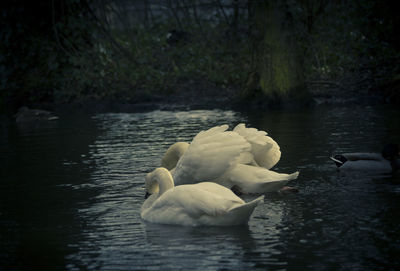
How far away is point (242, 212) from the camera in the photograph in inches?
263

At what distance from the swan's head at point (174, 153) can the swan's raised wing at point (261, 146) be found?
0.87 m

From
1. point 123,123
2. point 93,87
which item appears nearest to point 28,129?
point 123,123

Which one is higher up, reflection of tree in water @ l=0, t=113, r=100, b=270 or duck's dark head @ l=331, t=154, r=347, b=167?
duck's dark head @ l=331, t=154, r=347, b=167

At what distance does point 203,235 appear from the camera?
659 centimetres

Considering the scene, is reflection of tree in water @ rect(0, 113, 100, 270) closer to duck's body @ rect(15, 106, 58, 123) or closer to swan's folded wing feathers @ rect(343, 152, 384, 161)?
swan's folded wing feathers @ rect(343, 152, 384, 161)

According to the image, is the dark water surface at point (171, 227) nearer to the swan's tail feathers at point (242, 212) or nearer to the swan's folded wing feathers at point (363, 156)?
the swan's tail feathers at point (242, 212)

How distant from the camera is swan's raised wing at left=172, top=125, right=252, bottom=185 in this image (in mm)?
8453

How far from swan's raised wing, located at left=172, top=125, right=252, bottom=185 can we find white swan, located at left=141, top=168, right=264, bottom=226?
1016 millimetres

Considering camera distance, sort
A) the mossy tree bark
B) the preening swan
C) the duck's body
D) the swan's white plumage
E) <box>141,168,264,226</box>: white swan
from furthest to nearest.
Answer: the mossy tree bark
the duck's body
the preening swan
the swan's white plumage
<box>141,168,264,226</box>: white swan

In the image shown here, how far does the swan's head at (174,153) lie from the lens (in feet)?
32.0

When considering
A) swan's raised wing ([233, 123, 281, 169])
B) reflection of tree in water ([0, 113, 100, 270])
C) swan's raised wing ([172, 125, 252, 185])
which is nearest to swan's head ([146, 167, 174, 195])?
swan's raised wing ([172, 125, 252, 185])

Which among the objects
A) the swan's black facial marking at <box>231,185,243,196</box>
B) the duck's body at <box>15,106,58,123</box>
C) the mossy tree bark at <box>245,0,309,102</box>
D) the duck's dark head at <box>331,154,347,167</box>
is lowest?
the swan's black facial marking at <box>231,185,243,196</box>

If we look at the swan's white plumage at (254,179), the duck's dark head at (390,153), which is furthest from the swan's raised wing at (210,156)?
the duck's dark head at (390,153)

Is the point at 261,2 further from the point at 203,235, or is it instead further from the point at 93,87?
the point at 203,235
